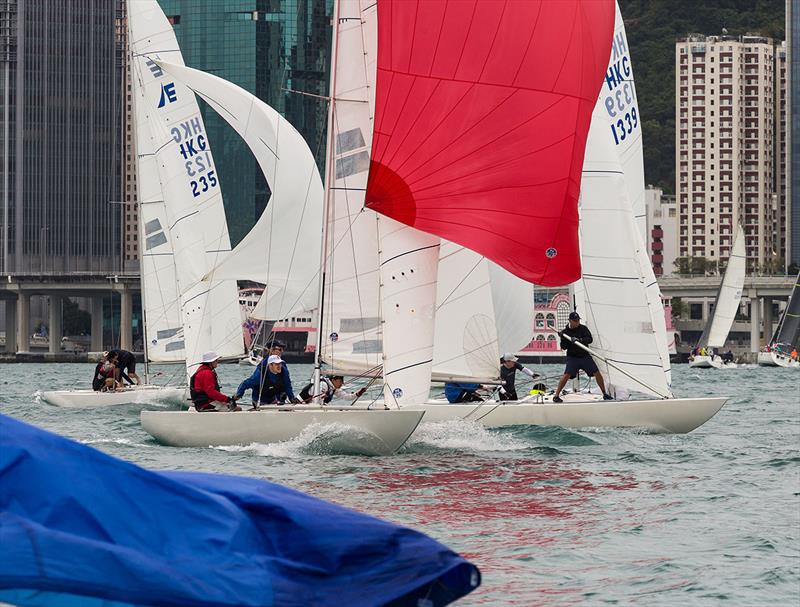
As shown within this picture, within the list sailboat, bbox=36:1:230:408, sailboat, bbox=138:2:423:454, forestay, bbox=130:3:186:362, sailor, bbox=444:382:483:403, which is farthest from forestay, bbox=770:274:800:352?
sailor, bbox=444:382:483:403

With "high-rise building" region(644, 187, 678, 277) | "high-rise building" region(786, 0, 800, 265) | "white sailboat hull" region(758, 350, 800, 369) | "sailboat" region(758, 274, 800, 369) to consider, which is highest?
"high-rise building" region(786, 0, 800, 265)

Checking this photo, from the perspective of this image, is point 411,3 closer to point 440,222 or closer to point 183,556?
point 440,222

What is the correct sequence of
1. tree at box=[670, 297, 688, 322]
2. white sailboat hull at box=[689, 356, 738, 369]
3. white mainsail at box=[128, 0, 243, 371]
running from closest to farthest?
white mainsail at box=[128, 0, 243, 371]
white sailboat hull at box=[689, 356, 738, 369]
tree at box=[670, 297, 688, 322]

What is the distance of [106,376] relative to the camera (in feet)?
87.4

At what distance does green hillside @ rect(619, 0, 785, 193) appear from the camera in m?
131

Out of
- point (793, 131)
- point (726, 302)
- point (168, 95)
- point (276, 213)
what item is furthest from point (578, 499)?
point (793, 131)

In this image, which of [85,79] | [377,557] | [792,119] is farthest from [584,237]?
[792,119]

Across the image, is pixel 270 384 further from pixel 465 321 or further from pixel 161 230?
pixel 161 230

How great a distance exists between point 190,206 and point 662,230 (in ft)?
369

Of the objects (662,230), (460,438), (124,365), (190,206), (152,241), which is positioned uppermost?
(662,230)

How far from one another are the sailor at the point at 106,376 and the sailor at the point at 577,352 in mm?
11012

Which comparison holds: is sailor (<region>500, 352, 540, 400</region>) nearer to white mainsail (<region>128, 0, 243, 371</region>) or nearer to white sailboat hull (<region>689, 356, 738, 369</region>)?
white mainsail (<region>128, 0, 243, 371</region>)

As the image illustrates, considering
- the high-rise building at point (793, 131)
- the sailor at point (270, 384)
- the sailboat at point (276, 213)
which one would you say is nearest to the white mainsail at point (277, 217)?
the sailboat at point (276, 213)

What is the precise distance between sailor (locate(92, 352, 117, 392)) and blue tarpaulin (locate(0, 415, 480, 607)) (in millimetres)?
22824
